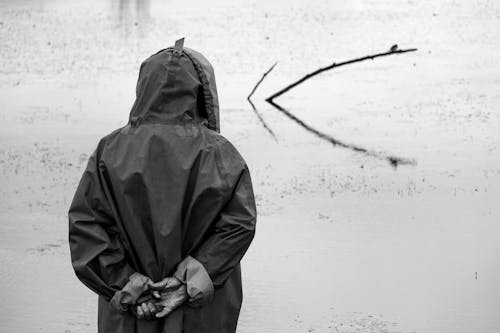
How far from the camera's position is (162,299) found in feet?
5.91

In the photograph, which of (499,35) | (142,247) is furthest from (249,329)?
(499,35)

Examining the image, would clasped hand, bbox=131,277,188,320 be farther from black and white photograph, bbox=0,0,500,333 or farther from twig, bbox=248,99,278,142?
twig, bbox=248,99,278,142

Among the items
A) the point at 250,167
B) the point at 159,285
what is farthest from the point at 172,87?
the point at 250,167

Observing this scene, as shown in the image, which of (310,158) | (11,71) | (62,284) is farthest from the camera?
(11,71)

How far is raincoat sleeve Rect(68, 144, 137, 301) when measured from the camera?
180 cm

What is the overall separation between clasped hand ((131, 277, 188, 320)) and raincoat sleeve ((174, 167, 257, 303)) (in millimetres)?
18

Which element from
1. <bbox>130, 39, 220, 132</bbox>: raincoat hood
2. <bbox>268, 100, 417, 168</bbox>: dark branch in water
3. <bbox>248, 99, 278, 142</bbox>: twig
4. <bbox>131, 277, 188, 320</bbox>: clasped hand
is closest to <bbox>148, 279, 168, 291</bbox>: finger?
<bbox>131, 277, 188, 320</bbox>: clasped hand

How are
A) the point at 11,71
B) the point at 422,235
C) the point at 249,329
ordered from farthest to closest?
1. the point at 11,71
2. the point at 422,235
3. the point at 249,329

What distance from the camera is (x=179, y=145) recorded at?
181 cm

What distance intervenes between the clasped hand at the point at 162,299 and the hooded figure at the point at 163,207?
0.7 inches

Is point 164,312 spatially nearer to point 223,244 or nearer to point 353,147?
point 223,244

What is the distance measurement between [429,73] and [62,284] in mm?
3087

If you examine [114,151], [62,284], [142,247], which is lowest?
[62,284]

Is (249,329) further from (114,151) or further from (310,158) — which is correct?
(114,151)
